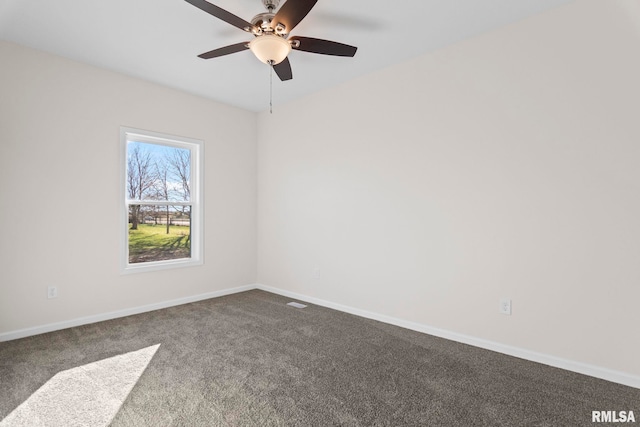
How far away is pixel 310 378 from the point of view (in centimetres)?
223

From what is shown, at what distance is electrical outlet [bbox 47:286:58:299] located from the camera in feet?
10.2

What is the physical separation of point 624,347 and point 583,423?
2.47 feet

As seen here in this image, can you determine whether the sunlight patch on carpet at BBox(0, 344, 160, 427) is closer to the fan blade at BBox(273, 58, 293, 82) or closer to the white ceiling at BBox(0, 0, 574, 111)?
the fan blade at BBox(273, 58, 293, 82)

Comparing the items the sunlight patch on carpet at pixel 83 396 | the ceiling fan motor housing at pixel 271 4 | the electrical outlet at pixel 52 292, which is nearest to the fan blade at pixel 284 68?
the ceiling fan motor housing at pixel 271 4

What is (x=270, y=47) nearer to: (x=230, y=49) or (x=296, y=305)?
(x=230, y=49)

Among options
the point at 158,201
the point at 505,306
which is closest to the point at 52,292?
the point at 158,201

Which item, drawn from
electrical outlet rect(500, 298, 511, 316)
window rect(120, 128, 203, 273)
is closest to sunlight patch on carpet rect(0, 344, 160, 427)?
window rect(120, 128, 203, 273)

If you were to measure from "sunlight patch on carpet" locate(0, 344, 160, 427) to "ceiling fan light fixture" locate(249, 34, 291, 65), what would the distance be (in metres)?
2.33

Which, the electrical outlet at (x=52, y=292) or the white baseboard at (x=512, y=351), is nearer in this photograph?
the white baseboard at (x=512, y=351)

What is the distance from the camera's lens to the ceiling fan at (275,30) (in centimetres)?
194

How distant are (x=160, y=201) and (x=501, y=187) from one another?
11.9ft

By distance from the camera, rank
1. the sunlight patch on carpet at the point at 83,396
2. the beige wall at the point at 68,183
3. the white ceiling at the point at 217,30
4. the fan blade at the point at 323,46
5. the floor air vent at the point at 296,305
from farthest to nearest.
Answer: the floor air vent at the point at 296,305
the beige wall at the point at 68,183
the white ceiling at the point at 217,30
the fan blade at the point at 323,46
the sunlight patch on carpet at the point at 83,396

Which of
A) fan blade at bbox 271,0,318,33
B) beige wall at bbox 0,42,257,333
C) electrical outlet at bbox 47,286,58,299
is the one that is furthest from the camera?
electrical outlet at bbox 47,286,58,299

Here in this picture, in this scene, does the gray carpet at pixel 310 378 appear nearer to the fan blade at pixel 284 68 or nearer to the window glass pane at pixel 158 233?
the window glass pane at pixel 158 233
